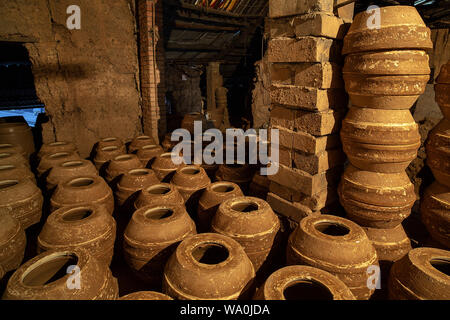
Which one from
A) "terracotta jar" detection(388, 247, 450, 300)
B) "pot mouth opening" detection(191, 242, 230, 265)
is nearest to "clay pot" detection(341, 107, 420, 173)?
"terracotta jar" detection(388, 247, 450, 300)

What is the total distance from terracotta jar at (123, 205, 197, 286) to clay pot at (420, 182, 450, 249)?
Result: 2.49 m

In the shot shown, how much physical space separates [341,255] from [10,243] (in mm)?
3019

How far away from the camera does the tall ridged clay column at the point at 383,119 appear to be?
2.45 metres

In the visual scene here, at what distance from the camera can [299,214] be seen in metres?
3.25

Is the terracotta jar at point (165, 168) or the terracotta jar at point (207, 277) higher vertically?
the terracotta jar at point (165, 168)

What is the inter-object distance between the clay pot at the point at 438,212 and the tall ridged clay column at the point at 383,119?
241 mm

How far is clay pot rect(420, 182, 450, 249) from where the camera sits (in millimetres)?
2713

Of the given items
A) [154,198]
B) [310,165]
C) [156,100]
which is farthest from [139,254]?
[156,100]

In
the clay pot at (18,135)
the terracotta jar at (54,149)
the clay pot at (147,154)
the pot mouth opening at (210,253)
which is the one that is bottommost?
the pot mouth opening at (210,253)

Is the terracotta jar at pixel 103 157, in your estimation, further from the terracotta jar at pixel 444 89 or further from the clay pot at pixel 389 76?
the terracotta jar at pixel 444 89

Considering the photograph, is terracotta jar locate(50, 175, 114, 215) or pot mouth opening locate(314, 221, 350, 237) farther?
terracotta jar locate(50, 175, 114, 215)

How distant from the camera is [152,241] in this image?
267 centimetres

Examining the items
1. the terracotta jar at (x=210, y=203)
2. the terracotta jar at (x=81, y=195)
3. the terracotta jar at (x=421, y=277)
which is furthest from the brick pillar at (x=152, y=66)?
the terracotta jar at (x=421, y=277)

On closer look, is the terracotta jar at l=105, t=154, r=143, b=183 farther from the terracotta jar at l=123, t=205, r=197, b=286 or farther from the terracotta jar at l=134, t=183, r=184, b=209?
the terracotta jar at l=123, t=205, r=197, b=286
